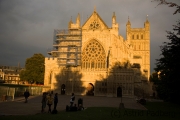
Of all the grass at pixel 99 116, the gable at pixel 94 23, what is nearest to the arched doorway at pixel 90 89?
the gable at pixel 94 23

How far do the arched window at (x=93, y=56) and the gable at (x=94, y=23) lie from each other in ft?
12.7

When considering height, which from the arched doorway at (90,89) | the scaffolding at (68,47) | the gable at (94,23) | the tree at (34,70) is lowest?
the arched doorway at (90,89)

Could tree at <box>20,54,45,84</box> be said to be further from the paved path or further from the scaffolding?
the paved path

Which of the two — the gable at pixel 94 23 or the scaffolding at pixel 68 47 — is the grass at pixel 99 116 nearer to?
the scaffolding at pixel 68 47

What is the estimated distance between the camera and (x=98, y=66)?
4678 cm

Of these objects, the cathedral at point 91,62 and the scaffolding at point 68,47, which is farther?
the scaffolding at point 68,47

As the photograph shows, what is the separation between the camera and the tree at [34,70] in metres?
54.7

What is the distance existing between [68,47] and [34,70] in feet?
46.3

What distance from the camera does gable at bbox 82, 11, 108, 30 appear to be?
4843 cm

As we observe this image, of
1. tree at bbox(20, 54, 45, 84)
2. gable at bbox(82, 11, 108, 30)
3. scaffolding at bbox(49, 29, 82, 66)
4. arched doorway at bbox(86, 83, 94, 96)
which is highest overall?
gable at bbox(82, 11, 108, 30)

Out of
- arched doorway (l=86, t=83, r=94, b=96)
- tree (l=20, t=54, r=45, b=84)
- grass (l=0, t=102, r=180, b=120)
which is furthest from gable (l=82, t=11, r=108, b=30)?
grass (l=0, t=102, r=180, b=120)

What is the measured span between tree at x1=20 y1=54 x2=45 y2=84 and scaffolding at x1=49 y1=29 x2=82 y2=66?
9.20 metres

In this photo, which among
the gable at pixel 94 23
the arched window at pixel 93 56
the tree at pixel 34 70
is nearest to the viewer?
the arched window at pixel 93 56

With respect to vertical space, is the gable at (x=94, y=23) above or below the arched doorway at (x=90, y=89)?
above
